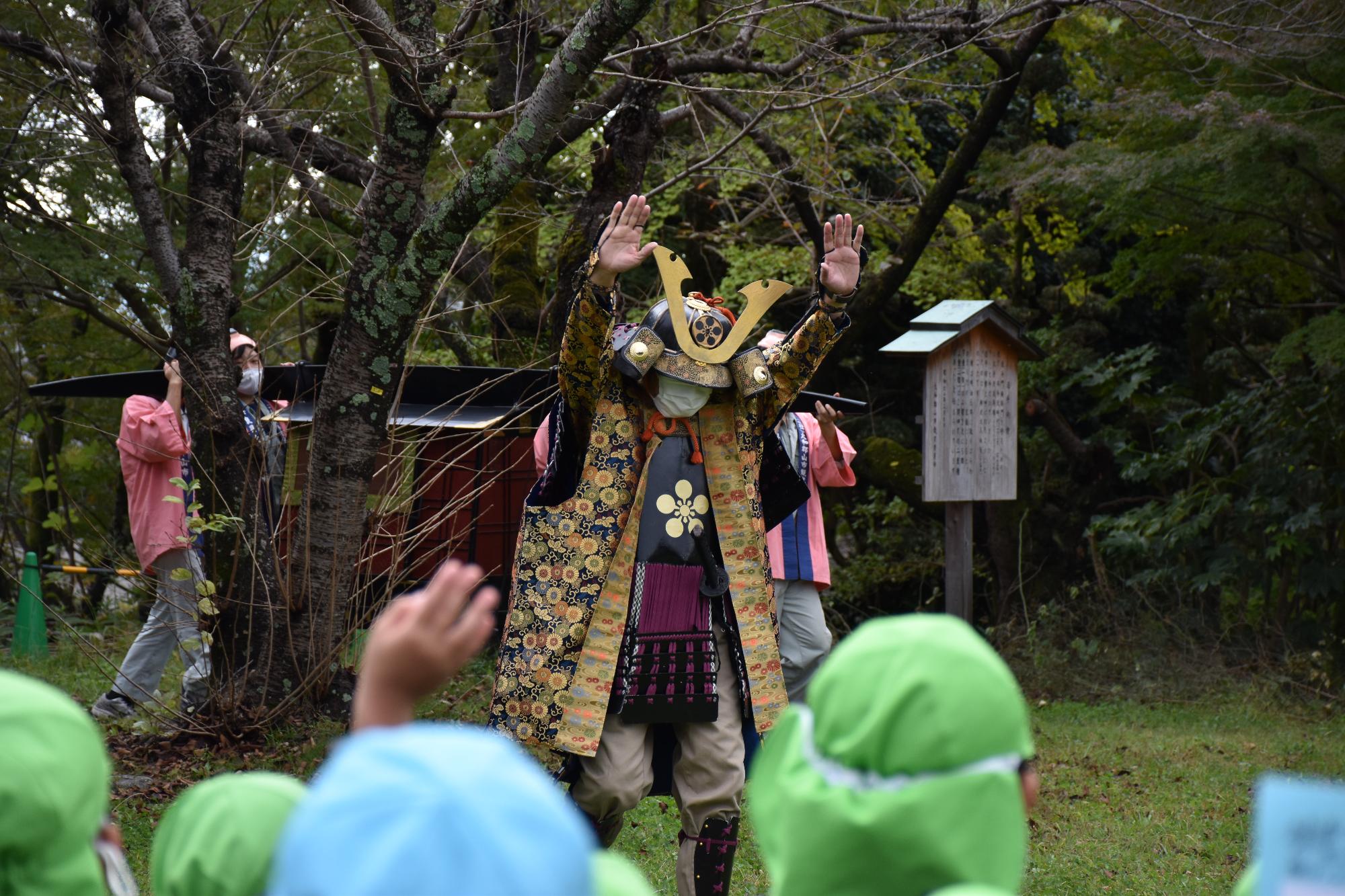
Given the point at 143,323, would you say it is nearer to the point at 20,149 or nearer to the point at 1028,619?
the point at 20,149

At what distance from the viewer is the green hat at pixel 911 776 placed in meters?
1.44

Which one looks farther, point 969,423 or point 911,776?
point 969,423

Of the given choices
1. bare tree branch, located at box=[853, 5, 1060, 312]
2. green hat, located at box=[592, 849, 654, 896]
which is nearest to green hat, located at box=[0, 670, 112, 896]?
green hat, located at box=[592, 849, 654, 896]

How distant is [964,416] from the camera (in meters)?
7.13

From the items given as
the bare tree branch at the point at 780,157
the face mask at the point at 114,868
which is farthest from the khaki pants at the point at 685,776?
the bare tree branch at the point at 780,157

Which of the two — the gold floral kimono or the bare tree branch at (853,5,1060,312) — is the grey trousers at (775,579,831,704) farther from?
the bare tree branch at (853,5,1060,312)

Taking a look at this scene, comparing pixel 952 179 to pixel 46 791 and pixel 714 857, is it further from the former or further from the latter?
pixel 46 791

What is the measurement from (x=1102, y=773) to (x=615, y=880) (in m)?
5.52

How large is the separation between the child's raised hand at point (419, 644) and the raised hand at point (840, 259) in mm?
2718

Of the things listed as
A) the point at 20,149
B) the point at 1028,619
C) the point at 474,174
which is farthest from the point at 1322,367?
the point at 20,149

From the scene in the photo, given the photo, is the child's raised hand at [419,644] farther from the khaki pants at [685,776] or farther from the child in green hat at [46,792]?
the khaki pants at [685,776]

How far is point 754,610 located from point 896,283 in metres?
6.36

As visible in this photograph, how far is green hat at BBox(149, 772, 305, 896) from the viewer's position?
4.74 ft

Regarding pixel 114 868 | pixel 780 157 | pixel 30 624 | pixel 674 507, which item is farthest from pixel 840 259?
pixel 30 624
